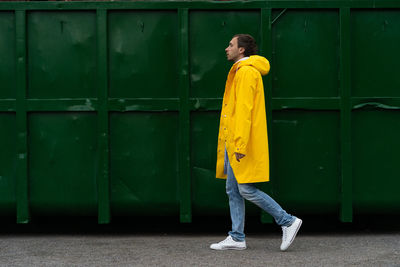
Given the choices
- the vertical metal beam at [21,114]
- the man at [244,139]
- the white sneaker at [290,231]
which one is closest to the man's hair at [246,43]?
the man at [244,139]

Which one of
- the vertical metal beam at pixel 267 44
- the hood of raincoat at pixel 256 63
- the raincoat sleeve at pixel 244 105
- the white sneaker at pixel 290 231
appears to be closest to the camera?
the raincoat sleeve at pixel 244 105

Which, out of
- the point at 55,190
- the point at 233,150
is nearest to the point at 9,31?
the point at 55,190

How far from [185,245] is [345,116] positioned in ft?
5.79

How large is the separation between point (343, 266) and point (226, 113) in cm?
144

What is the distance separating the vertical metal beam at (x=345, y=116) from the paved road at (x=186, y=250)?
0.35m

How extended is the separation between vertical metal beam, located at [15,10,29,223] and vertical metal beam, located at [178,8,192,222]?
134 cm

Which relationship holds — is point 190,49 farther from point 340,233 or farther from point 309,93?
point 340,233

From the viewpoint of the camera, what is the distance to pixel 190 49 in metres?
5.44

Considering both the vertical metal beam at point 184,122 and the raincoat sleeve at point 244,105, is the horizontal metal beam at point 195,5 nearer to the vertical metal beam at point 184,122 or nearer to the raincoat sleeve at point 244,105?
the vertical metal beam at point 184,122

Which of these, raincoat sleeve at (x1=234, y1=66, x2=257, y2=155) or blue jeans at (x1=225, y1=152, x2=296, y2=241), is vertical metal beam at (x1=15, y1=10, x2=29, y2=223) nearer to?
blue jeans at (x1=225, y1=152, x2=296, y2=241)

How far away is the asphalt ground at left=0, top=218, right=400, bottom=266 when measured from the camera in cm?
464

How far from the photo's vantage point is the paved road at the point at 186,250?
4613 mm

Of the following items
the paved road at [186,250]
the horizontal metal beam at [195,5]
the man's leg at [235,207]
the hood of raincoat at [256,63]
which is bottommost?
the paved road at [186,250]

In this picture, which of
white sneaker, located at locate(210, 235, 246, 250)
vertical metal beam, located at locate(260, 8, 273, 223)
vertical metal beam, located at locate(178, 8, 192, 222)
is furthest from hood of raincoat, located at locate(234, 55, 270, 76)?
white sneaker, located at locate(210, 235, 246, 250)
